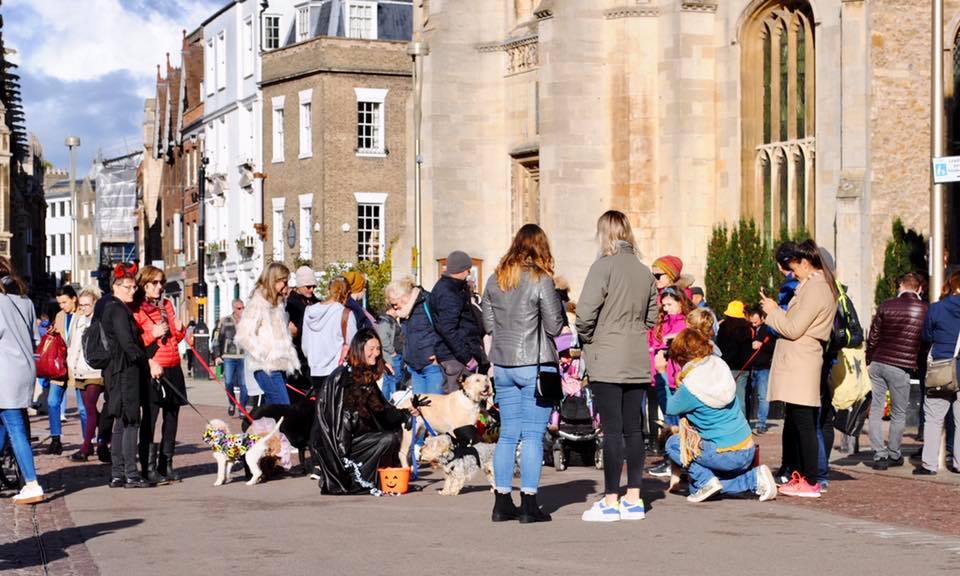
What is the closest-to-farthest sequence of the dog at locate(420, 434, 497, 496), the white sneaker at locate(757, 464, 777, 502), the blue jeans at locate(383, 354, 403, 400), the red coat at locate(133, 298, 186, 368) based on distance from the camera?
the white sneaker at locate(757, 464, 777, 502) < the dog at locate(420, 434, 497, 496) < the red coat at locate(133, 298, 186, 368) < the blue jeans at locate(383, 354, 403, 400)

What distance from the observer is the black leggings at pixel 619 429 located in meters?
11.7

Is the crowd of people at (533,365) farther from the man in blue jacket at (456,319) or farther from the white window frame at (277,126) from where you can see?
the white window frame at (277,126)

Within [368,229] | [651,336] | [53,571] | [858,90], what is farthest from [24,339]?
[368,229]

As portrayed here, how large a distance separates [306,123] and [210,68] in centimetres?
1168

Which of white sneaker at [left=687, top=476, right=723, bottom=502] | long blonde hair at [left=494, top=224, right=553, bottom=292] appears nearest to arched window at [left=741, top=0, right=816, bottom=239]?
white sneaker at [left=687, top=476, right=723, bottom=502]

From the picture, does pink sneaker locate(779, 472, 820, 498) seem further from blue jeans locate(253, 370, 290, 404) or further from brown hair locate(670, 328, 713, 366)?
blue jeans locate(253, 370, 290, 404)

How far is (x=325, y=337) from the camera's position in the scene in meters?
15.6

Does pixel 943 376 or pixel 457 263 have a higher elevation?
pixel 457 263

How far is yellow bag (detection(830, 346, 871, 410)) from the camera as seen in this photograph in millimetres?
14023

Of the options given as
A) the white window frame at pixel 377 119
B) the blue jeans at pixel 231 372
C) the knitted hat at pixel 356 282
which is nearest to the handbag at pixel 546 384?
the knitted hat at pixel 356 282

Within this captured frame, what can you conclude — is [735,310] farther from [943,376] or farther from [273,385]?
[273,385]

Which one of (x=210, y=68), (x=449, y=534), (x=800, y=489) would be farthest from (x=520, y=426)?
(x=210, y=68)

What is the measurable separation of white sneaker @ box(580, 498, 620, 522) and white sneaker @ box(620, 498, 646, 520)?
0.04 metres

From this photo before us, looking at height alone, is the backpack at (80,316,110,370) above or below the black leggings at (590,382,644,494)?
above
